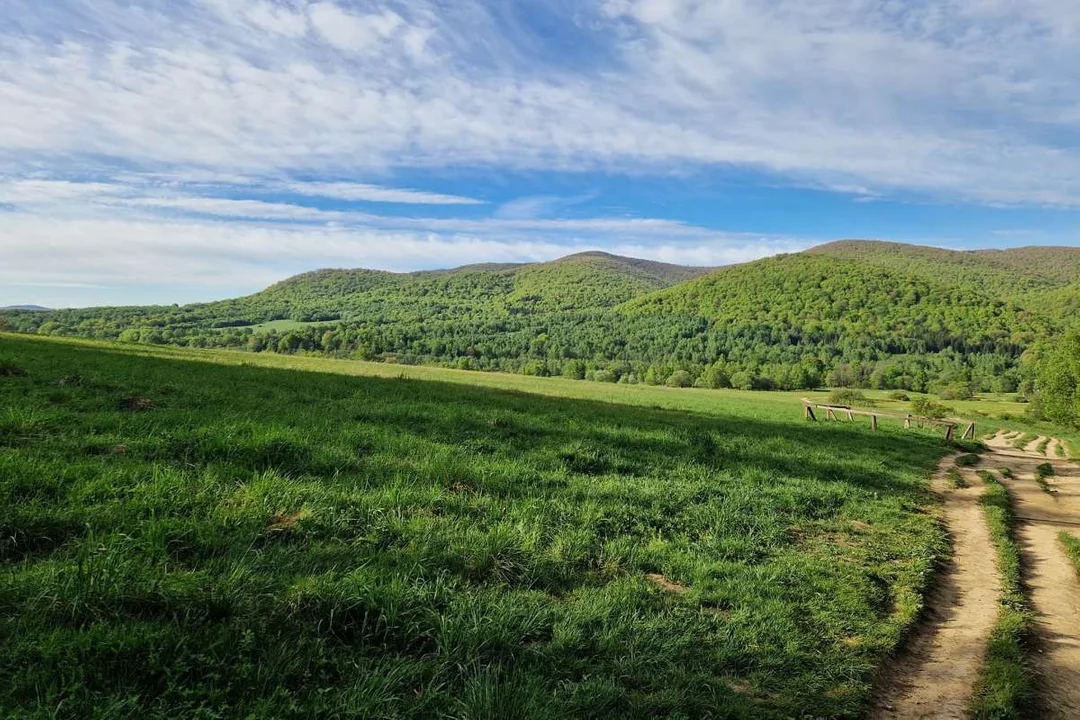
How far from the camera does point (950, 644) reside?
19.6 ft

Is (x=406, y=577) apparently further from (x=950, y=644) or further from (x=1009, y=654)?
(x=1009, y=654)

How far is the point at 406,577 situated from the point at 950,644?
599 cm

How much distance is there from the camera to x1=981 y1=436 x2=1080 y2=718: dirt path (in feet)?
17.2

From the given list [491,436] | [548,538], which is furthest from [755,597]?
[491,436]

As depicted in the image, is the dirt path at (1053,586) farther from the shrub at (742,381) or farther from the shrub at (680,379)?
the shrub at (680,379)

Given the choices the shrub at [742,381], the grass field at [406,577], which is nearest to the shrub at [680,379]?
the shrub at [742,381]

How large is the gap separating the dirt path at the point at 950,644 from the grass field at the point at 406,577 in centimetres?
30

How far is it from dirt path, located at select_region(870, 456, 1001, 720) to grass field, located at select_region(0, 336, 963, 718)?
297 millimetres

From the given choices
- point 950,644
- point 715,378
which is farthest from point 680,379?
point 950,644

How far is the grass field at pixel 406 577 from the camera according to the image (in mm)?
3662

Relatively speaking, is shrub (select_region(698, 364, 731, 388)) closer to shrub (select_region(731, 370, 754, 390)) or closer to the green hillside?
shrub (select_region(731, 370, 754, 390))

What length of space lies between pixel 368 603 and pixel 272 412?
9028 mm

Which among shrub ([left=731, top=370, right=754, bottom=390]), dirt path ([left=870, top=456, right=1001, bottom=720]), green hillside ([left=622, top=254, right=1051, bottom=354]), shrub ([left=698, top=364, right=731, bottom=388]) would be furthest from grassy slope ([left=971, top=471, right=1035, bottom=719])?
green hillside ([left=622, top=254, right=1051, bottom=354])

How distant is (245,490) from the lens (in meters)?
6.54
